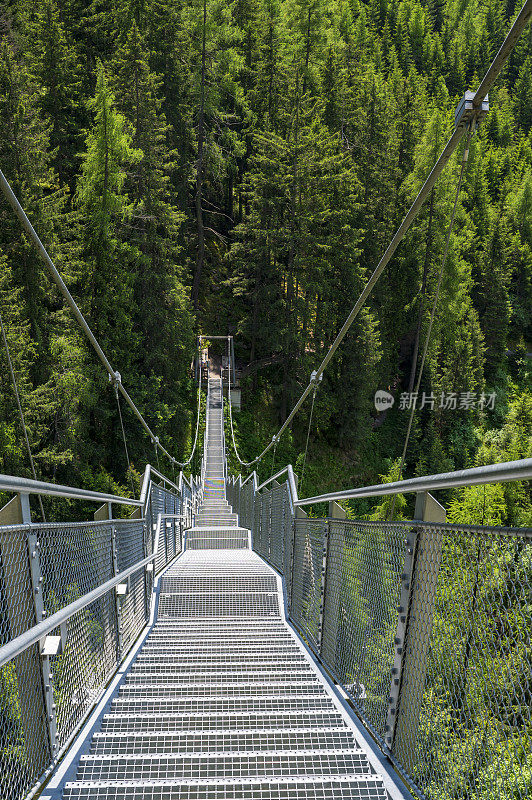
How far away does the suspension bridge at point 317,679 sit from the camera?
1.41 meters

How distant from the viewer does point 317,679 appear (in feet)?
9.42

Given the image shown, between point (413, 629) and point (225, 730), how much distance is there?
2.81 ft

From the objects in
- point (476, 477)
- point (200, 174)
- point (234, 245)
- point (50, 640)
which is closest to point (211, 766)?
point (50, 640)

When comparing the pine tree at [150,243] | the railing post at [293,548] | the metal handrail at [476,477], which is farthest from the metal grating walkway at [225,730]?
the pine tree at [150,243]

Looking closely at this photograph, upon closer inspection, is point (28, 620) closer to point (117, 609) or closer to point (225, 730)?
point (225, 730)

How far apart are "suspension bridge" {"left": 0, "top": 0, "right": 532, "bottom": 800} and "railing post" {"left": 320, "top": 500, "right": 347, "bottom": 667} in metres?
0.01

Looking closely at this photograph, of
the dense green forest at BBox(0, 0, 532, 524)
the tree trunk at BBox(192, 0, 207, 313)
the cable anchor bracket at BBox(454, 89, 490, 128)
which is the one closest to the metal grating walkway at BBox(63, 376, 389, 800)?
the cable anchor bracket at BBox(454, 89, 490, 128)

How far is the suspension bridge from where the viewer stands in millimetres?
1414

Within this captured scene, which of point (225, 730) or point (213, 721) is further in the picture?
point (213, 721)

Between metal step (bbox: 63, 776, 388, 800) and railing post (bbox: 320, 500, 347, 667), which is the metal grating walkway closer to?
metal step (bbox: 63, 776, 388, 800)

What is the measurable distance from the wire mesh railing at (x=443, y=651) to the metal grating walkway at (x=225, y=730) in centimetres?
18

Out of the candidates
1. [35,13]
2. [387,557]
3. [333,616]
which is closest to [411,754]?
[387,557]

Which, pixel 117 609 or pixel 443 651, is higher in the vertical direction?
pixel 443 651

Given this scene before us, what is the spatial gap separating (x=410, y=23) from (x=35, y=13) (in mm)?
42106
